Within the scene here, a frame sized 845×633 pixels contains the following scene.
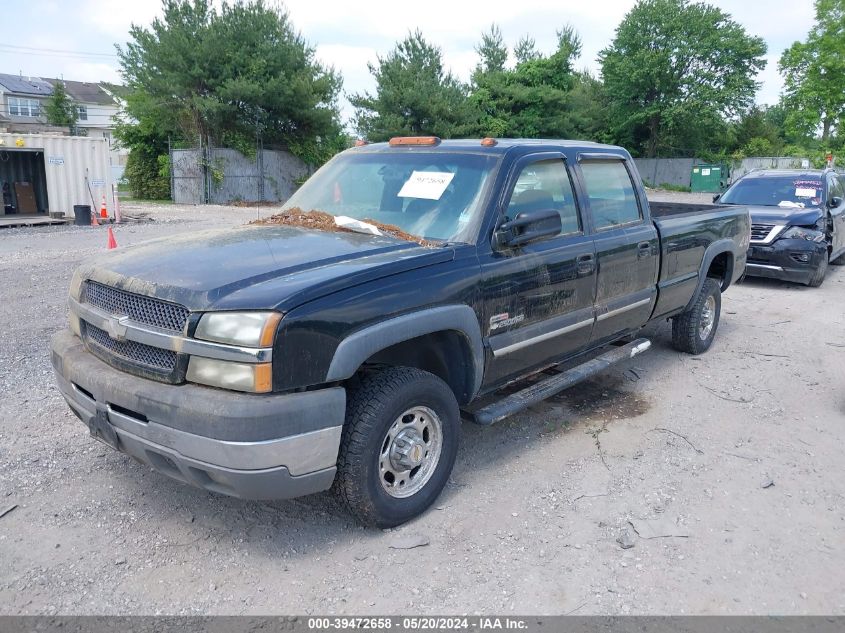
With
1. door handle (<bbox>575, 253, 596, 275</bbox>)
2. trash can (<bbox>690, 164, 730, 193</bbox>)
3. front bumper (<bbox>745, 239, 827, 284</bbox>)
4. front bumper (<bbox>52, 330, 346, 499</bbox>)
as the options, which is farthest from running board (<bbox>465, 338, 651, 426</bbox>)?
trash can (<bbox>690, 164, 730, 193</bbox>)

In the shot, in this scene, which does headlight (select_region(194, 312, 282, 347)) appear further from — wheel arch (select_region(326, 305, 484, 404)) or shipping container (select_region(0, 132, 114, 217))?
shipping container (select_region(0, 132, 114, 217))

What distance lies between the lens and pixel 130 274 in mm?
3178

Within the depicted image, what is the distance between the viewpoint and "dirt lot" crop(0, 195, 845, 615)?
2.88m

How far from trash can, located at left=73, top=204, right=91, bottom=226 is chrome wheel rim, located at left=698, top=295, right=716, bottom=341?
17062mm

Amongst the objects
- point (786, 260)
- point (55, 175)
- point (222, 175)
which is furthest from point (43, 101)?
point (786, 260)

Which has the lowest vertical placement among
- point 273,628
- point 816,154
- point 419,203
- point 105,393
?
point 273,628

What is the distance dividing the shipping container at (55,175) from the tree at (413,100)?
1480 cm

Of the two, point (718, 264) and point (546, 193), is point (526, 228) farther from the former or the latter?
point (718, 264)

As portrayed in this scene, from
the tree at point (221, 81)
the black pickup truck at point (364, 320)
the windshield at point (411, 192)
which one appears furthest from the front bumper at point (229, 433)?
the tree at point (221, 81)

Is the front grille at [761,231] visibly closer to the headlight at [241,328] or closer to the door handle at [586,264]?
the door handle at [586,264]

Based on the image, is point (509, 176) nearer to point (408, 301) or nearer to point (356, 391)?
point (408, 301)

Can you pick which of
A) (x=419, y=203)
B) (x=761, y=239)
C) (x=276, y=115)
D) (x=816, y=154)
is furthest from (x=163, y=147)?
(x=816, y=154)

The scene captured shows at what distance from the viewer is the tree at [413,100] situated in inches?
1249

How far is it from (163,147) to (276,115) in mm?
6067
